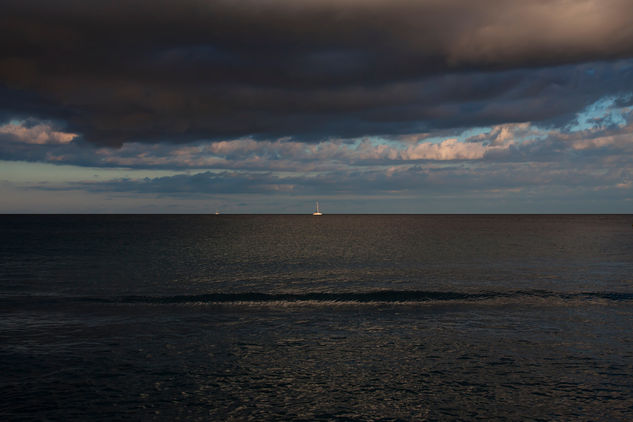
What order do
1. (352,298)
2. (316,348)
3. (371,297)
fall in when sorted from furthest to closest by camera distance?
1. (371,297)
2. (352,298)
3. (316,348)

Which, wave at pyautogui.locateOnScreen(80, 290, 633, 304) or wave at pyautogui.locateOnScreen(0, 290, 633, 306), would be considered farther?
wave at pyautogui.locateOnScreen(80, 290, 633, 304)

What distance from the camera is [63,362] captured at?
24.3 metres

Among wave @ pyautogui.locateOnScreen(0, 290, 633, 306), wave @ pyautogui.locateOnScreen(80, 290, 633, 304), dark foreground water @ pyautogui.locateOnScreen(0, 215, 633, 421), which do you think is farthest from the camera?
wave @ pyautogui.locateOnScreen(80, 290, 633, 304)

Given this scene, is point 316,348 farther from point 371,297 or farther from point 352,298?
point 371,297

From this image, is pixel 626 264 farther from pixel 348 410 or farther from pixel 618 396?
pixel 348 410

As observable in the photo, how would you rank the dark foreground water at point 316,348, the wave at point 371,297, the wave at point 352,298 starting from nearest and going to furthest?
the dark foreground water at point 316,348 < the wave at point 352,298 < the wave at point 371,297

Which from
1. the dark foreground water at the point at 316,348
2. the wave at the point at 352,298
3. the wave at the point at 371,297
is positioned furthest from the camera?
the wave at the point at 371,297

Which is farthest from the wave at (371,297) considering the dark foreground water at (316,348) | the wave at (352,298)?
the dark foreground water at (316,348)

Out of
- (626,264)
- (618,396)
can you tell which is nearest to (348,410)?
(618,396)

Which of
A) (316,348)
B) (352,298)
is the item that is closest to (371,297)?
(352,298)

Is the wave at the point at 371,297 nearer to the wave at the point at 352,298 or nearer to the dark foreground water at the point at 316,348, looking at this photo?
the wave at the point at 352,298

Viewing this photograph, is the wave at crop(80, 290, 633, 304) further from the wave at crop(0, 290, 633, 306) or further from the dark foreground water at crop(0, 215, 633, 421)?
the dark foreground water at crop(0, 215, 633, 421)

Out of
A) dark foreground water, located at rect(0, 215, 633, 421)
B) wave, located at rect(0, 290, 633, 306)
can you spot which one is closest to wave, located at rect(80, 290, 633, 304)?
wave, located at rect(0, 290, 633, 306)

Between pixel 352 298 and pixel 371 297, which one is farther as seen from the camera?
pixel 371 297
